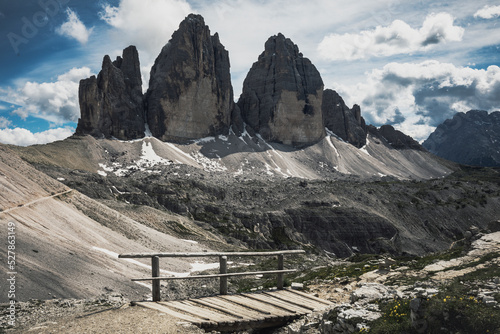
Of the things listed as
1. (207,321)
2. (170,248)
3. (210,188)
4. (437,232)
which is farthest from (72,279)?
(437,232)

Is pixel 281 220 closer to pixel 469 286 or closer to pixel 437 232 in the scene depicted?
pixel 437 232

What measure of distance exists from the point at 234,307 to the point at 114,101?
183m

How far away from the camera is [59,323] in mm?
12016

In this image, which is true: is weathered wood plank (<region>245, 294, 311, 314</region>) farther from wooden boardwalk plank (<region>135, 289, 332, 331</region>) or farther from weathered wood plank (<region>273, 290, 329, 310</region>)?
weathered wood plank (<region>273, 290, 329, 310</region>)

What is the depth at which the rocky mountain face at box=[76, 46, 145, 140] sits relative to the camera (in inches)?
6811

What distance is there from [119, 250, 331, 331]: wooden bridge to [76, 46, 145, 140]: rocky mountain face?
169588mm

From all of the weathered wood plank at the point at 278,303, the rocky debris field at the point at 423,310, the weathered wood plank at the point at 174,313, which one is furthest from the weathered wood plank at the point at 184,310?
the weathered wood plank at the point at 278,303

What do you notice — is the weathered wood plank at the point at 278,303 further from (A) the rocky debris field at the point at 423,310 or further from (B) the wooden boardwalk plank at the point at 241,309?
(A) the rocky debris field at the point at 423,310

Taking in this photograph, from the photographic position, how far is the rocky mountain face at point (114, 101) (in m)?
173

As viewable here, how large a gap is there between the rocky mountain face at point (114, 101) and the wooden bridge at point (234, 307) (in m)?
170

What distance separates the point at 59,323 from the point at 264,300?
6.52 m

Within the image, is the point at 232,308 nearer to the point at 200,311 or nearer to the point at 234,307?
the point at 234,307

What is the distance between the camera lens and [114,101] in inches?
7279

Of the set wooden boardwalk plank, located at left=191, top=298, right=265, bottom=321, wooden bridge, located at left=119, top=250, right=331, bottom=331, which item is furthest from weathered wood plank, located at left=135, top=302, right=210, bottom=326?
wooden boardwalk plank, located at left=191, top=298, right=265, bottom=321
